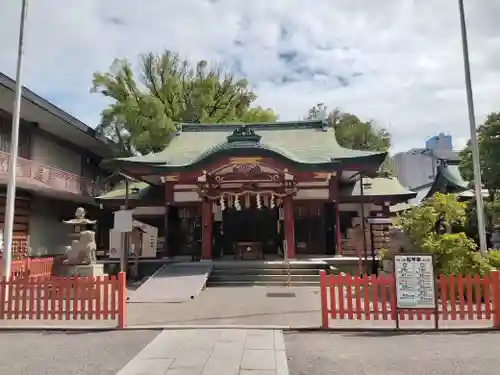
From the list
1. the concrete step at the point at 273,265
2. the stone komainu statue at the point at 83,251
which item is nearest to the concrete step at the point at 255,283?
the concrete step at the point at 273,265

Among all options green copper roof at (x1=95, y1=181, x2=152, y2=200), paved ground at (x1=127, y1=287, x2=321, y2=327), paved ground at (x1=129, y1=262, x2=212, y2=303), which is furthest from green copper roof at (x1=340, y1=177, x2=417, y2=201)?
green copper roof at (x1=95, y1=181, x2=152, y2=200)

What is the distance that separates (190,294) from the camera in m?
12.0

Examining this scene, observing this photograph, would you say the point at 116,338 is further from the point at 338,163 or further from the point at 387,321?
the point at 338,163

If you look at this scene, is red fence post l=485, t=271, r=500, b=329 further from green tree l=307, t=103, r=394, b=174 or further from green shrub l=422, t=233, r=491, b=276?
green tree l=307, t=103, r=394, b=174

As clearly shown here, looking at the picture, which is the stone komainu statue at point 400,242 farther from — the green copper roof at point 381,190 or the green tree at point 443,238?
the green copper roof at point 381,190

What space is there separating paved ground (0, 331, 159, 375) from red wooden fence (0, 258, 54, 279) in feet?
23.5

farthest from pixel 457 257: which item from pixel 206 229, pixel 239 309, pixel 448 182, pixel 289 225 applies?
pixel 448 182

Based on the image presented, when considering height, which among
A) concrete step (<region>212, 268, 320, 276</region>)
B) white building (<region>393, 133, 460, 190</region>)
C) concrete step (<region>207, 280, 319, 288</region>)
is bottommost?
concrete step (<region>207, 280, 319, 288</region>)

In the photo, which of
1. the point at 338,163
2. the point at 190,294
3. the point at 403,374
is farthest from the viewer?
the point at 338,163

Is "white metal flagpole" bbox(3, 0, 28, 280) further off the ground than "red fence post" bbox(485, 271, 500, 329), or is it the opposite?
"white metal flagpole" bbox(3, 0, 28, 280)

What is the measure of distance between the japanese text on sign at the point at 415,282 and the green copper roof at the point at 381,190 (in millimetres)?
12092

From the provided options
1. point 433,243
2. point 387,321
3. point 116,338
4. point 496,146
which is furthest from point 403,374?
point 496,146

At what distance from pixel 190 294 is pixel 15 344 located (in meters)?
5.48

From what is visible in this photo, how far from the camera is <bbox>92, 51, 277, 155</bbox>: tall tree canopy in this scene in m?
27.1
